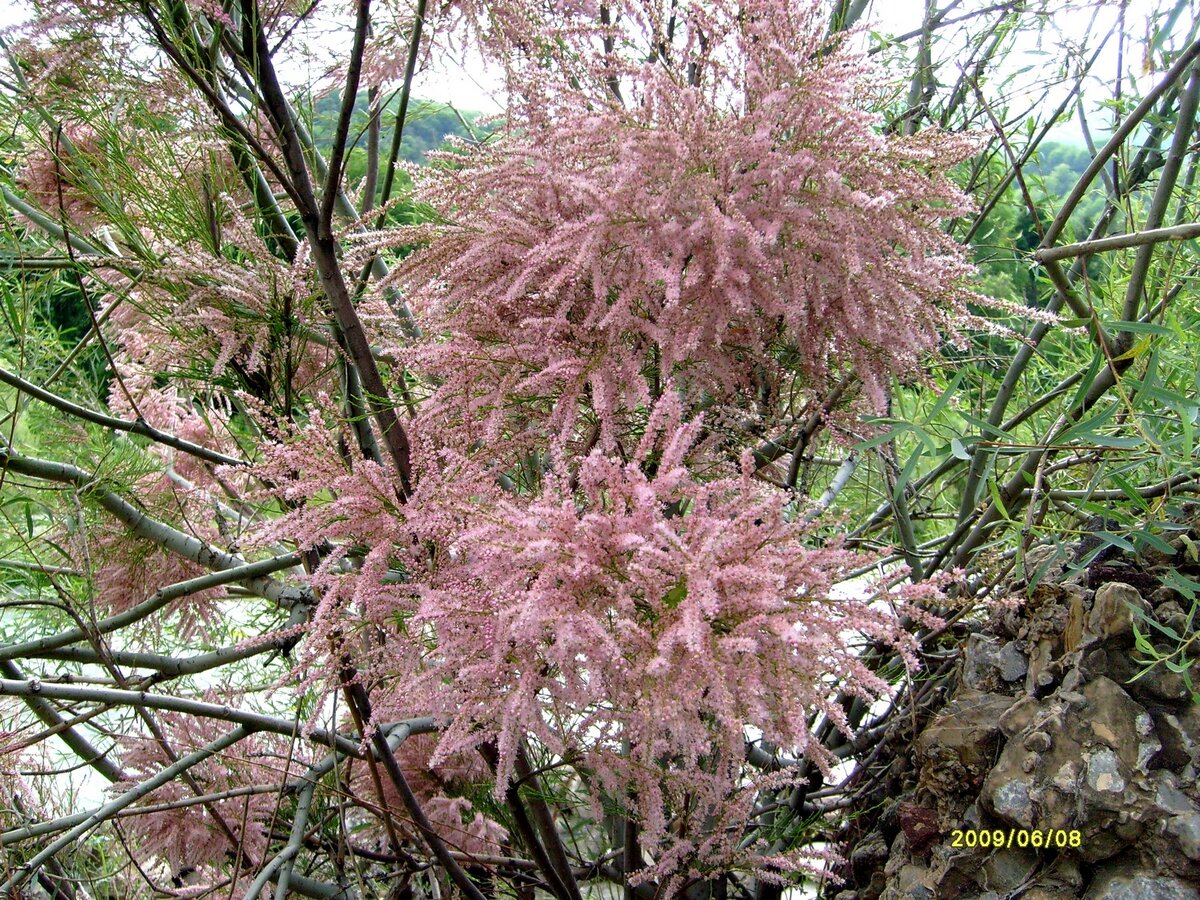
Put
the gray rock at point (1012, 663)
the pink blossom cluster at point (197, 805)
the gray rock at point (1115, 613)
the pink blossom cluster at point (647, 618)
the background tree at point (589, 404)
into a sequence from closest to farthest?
the pink blossom cluster at point (647, 618) < the background tree at point (589, 404) < the gray rock at point (1115, 613) < the gray rock at point (1012, 663) < the pink blossom cluster at point (197, 805)

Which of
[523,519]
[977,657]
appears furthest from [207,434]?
[977,657]

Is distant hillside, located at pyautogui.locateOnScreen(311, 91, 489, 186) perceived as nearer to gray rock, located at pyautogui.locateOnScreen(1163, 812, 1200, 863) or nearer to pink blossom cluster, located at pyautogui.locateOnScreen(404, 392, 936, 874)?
pink blossom cluster, located at pyautogui.locateOnScreen(404, 392, 936, 874)

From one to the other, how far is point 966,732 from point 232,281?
1331 millimetres

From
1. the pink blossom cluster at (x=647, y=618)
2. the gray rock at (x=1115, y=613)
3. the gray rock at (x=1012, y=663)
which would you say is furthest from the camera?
the gray rock at (x=1012, y=663)

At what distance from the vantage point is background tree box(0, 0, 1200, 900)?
1.07 meters

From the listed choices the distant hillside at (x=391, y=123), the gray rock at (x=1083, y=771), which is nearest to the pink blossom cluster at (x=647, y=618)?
the gray rock at (x=1083, y=771)

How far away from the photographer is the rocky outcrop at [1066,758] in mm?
→ 1098

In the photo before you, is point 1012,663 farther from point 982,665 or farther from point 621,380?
point 621,380

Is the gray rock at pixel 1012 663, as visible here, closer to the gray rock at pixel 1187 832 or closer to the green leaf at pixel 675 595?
the gray rock at pixel 1187 832
